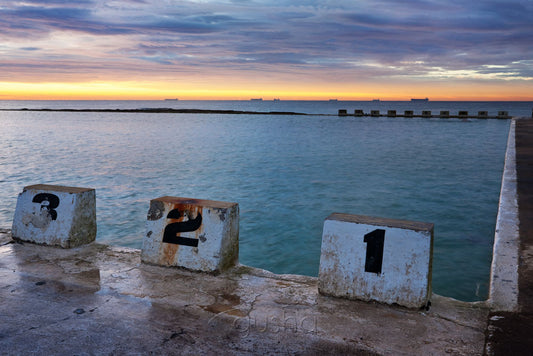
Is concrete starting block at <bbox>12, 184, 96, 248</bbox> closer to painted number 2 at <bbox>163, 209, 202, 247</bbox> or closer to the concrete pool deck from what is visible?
the concrete pool deck

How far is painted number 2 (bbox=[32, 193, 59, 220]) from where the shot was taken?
5.29 metres

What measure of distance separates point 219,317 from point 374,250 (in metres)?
1.47

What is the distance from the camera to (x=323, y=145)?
30.2 metres

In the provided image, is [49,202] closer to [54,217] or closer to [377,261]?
[54,217]

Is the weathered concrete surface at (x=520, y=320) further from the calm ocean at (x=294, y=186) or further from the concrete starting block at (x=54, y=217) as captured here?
the concrete starting block at (x=54, y=217)

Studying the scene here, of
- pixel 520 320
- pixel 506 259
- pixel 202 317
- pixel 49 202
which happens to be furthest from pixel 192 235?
pixel 506 259

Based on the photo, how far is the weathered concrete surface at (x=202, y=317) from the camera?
3148mm

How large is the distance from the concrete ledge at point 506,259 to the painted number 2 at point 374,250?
40.5 inches

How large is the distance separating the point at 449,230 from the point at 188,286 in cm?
723

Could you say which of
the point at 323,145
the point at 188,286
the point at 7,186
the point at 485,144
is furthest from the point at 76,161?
the point at 485,144

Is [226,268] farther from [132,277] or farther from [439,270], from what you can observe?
[439,270]

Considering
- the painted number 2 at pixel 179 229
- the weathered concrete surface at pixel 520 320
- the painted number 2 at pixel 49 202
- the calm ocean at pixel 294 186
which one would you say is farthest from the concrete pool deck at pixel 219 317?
the calm ocean at pixel 294 186

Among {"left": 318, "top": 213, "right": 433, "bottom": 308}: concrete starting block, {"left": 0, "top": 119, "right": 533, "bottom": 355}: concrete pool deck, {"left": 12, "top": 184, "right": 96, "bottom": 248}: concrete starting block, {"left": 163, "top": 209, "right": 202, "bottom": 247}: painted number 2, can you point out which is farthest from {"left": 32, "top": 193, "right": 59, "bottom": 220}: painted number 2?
{"left": 318, "top": 213, "right": 433, "bottom": 308}: concrete starting block

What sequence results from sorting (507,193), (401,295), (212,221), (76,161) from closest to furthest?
(401,295)
(212,221)
(507,193)
(76,161)
